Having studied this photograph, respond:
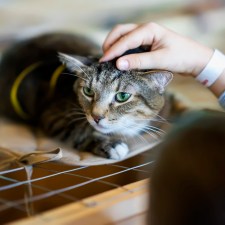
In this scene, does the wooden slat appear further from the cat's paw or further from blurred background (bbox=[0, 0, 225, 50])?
blurred background (bbox=[0, 0, 225, 50])

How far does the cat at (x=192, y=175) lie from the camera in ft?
1.53

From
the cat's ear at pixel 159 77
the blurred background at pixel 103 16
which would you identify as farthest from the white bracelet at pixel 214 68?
the blurred background at pixel 103 16

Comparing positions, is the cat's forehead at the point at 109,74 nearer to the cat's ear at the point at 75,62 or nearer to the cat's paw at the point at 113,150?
the cat's ear at the point at 75,62

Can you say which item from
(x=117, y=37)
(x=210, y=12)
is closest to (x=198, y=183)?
(x=117, y=37)

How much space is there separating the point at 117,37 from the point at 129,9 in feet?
1.94

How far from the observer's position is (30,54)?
1.30 metres

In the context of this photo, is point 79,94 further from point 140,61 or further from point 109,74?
point 140,61

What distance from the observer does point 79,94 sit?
1039 millimetres

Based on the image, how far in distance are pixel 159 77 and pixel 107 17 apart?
647 millimetres

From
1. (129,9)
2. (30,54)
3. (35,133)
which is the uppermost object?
(129,9)

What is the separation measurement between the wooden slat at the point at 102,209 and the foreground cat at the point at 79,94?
0.19 metres

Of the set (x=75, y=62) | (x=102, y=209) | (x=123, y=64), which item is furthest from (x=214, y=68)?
(x=102, y=209)

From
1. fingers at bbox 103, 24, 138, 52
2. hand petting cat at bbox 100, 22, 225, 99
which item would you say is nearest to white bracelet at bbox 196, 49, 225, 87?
hand petting cat at bbox 100, 22, 225, 99

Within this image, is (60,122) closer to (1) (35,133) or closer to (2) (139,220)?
(1) (35,133)
